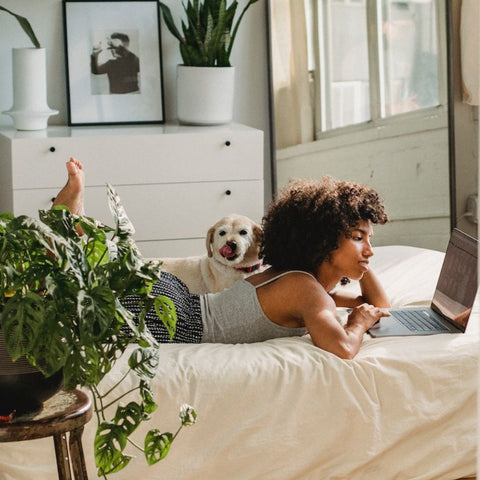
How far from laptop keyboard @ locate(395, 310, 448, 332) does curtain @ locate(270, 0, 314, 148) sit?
188 cm

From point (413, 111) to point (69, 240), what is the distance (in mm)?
2509

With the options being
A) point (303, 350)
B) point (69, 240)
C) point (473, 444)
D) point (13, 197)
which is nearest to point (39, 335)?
point (69, 240)

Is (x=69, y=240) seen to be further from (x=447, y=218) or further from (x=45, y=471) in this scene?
(x=447, y=218)

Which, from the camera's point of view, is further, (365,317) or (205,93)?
(205,93)

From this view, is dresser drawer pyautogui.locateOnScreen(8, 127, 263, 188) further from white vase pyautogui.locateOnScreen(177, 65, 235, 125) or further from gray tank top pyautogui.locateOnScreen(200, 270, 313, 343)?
gray tank top pyautogui.locateOnScreen(200, 270, 313, 343)

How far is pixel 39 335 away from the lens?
4.53ft

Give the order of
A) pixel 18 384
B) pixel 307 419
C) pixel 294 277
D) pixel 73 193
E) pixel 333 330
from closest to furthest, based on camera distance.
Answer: pixel 18 384
pixel 307 419
pixel 333 330
pixel 294 277
pixel 73 193

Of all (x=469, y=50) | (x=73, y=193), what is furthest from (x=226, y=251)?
(x=469, y=50)

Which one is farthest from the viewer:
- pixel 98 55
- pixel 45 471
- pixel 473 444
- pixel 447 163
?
pixel 98 55

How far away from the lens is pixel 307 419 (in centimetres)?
217

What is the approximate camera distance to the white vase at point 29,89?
4.04 meters

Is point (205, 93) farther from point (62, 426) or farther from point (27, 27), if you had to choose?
point (62, 426)

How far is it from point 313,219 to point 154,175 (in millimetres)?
1586

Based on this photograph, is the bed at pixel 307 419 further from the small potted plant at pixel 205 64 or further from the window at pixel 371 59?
the small potted plant at pixel 205 64
